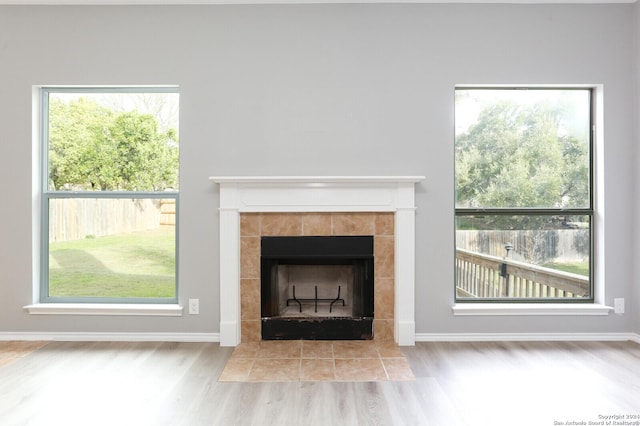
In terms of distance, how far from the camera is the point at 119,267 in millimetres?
3598

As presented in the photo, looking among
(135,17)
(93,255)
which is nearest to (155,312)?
(93,255)

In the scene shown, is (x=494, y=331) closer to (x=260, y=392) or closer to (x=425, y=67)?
(x=260, y=392)

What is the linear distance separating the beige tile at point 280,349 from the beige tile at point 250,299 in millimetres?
240

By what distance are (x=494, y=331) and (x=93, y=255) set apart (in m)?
3.45

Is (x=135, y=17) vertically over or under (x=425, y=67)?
over

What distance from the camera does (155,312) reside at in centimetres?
342

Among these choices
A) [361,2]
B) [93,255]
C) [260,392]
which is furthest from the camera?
[93,255]

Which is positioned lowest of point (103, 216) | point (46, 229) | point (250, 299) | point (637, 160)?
point (250, 299)

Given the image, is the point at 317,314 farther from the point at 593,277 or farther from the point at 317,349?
the point at 593,277

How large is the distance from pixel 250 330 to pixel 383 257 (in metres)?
1.24

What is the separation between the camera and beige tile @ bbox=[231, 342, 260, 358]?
3107 millimetres

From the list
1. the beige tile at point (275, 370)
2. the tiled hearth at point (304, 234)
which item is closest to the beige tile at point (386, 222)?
the tiled hearth at point (304, 234)

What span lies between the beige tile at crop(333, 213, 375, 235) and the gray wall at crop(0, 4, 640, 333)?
0.35 metres

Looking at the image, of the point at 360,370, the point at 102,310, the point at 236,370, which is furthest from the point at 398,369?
the point at 102,310
